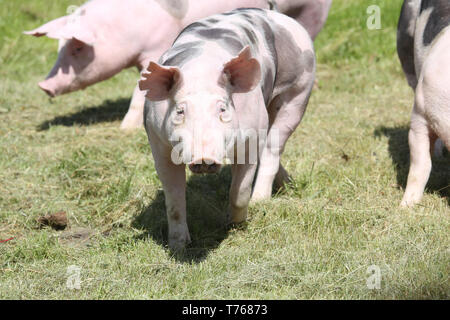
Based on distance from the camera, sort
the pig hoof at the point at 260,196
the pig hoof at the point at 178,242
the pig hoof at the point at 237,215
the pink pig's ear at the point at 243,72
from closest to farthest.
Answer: the pink pig's ear at the point at 243,72, the pig hoof at the point at 178,242, the pig hoof at the point at 237,215, the pig hoof at the point at 260,196

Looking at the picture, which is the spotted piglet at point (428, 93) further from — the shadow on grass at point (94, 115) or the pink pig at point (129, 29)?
the shadow on grass at point (94, 115)

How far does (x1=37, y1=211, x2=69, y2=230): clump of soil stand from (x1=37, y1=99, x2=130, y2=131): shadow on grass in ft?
6.58

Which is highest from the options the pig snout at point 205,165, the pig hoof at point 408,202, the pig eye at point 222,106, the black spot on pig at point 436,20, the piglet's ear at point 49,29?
the pig eye at point 222,106

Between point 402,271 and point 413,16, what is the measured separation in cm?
220

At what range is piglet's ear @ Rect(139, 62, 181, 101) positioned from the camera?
2615mm

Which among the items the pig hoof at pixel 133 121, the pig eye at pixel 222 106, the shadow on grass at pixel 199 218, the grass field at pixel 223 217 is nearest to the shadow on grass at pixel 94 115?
the grass field at pixel 223 217

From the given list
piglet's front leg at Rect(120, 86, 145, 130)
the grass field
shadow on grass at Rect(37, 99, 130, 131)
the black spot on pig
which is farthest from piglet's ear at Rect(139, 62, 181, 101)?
shadow on grass at Rect(37, 99, 130, 131)

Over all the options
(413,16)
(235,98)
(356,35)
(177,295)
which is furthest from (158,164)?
(356,35)

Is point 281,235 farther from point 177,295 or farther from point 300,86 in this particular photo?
point 300,86

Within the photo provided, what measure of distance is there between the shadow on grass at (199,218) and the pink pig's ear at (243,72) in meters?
0.86

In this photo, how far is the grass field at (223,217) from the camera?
274 cm

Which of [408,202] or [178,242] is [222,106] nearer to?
[178,242]

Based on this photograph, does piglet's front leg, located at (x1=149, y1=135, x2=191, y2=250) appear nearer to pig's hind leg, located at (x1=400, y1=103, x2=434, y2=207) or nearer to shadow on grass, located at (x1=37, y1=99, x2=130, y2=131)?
pig's hind leg, located at (x1=400, y1=103, x2=434, y2=207)

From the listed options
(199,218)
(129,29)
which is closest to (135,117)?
(129,29)
